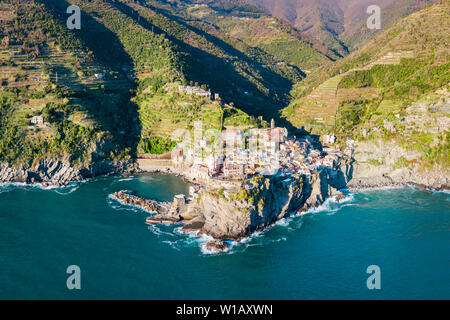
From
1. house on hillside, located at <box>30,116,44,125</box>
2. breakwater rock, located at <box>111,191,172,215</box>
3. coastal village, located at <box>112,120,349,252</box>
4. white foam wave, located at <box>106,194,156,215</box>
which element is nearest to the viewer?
coastal village, located at <box>112,120,349,252</box>

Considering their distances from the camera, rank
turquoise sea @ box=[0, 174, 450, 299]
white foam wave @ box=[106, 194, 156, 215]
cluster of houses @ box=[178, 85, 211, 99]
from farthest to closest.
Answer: cluster of houses @ box=[178, 85, 211, 99] → white foam wave @ box=[106, 194, 156, 215] → turquoise sea @ box=[0, 174, 450, 299]

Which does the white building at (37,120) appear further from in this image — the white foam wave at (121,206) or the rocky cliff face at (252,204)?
the rocky cliff face at (252,204)

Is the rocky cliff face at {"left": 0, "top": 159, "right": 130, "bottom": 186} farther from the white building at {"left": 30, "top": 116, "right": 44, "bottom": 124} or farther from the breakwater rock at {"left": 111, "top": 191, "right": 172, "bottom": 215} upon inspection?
the breakwater rock at {"left": 111, "top": 191, "right": 172, "bottom": 215}

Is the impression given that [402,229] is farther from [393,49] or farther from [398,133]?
[393,49]

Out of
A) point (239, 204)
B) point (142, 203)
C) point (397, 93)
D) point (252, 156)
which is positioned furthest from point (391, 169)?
point (142, 203)

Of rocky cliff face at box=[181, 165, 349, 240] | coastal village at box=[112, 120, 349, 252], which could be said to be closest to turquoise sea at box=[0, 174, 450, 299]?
rocky cliff face at box=[181, 165, 349, 240]

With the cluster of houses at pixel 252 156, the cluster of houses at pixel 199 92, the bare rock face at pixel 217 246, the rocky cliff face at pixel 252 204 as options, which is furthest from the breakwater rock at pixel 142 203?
the cluster of houses at pixel 199 92
